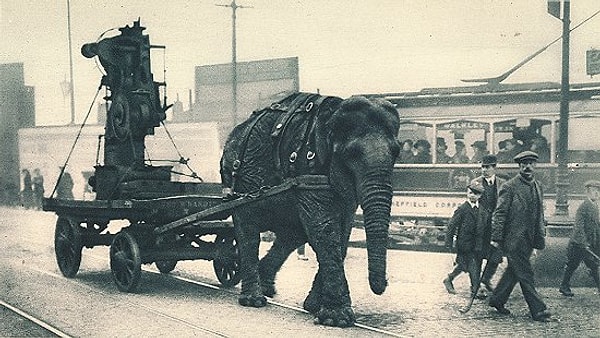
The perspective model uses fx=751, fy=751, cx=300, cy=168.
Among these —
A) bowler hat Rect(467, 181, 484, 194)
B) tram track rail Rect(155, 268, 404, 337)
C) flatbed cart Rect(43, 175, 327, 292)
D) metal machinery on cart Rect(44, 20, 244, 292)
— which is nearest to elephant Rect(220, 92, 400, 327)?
tram track rail Rect(155, 268, 404, 337)

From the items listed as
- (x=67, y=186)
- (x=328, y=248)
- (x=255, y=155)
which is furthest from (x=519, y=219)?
(x=67, y=186)

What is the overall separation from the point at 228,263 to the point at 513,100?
5.41m

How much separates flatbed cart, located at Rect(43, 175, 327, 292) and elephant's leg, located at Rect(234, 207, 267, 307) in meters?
0.21

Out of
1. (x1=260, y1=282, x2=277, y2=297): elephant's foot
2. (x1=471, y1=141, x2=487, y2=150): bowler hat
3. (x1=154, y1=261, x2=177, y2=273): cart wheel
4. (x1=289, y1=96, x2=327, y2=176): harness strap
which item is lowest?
(x1=154, y1=261, x2=177, y2=273): cart wheel

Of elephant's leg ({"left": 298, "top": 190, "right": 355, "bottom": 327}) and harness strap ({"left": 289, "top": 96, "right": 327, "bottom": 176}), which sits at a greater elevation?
harness strap ({"left": 289, "top": 96, "right": 327, "bottom": 176})

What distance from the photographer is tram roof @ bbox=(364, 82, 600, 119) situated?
11.7 metres

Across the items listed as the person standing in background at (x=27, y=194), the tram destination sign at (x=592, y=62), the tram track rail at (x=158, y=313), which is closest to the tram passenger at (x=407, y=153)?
the tram destination sign at (x=592, y=62)

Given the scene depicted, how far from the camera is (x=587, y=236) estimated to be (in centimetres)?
902

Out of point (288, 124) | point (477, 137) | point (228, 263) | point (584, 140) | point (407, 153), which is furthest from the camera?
point (407, 153)

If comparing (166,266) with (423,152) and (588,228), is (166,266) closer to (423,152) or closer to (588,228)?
(423,152)

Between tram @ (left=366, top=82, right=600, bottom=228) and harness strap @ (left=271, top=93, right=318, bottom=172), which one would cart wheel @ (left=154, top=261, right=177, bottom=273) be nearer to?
harness strap @ (left=271, top=93, right=318, bottom=172)

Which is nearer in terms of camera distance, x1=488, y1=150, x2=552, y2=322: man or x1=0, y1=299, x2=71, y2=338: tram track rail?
x1=0, y1=299, x2=71, y2=338: tram track rail

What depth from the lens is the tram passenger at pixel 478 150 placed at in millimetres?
12148

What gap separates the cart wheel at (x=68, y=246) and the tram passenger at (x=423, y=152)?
6078 millimetres
